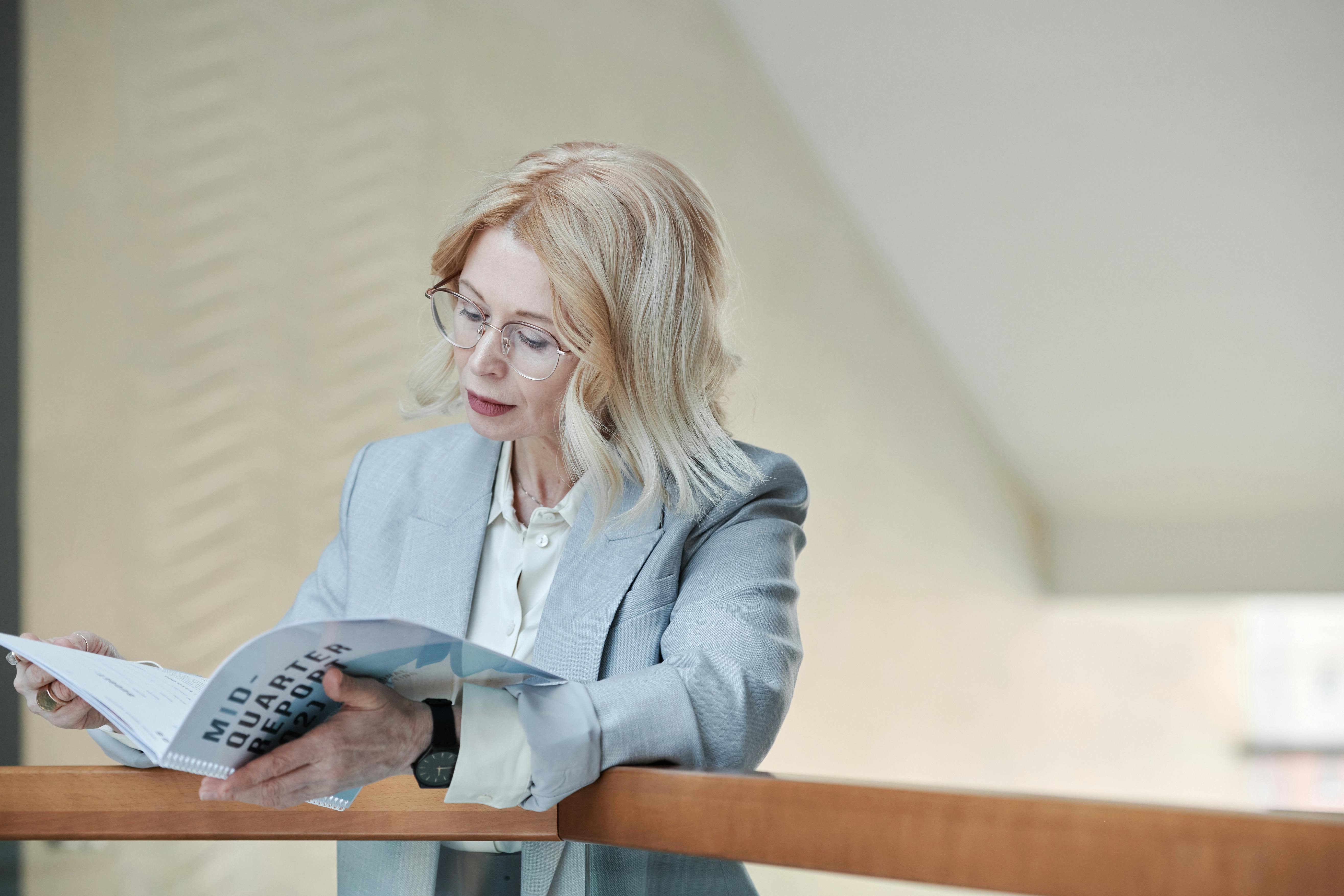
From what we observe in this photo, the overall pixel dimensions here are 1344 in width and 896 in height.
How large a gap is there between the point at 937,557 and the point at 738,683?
333 centimetres

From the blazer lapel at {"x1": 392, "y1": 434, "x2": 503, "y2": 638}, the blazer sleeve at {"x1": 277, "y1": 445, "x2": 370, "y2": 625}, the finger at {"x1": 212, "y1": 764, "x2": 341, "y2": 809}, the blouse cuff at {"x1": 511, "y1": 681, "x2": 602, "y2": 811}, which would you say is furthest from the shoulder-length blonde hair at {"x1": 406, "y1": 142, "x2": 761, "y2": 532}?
the finger at {"x1": 212, "y1": 764, "x2": 341, "y2": 809}

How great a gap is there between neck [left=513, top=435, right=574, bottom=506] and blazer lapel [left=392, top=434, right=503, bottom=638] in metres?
0.04

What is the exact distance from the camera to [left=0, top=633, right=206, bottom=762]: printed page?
2.33 ft

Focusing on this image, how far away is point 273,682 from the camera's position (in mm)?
658

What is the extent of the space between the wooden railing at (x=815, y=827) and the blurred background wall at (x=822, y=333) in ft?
3.26

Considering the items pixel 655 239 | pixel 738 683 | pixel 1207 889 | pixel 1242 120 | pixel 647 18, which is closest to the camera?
pixel 1207 889

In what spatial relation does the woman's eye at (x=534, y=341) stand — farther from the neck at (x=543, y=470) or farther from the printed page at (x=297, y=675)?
the printed page at (x=297, y=675)

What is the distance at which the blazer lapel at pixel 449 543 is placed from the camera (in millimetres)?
1280

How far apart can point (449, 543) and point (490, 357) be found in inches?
10.3

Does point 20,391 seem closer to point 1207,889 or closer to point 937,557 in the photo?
point 1207,889

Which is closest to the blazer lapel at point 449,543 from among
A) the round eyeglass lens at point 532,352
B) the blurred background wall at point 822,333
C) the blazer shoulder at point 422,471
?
the blazer shoulder at point 422,471

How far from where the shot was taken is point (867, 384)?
3.98 meters

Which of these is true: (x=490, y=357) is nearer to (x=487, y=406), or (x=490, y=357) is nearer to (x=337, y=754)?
(x=487, y=406)

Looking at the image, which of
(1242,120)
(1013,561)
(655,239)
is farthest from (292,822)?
(1013,561)
